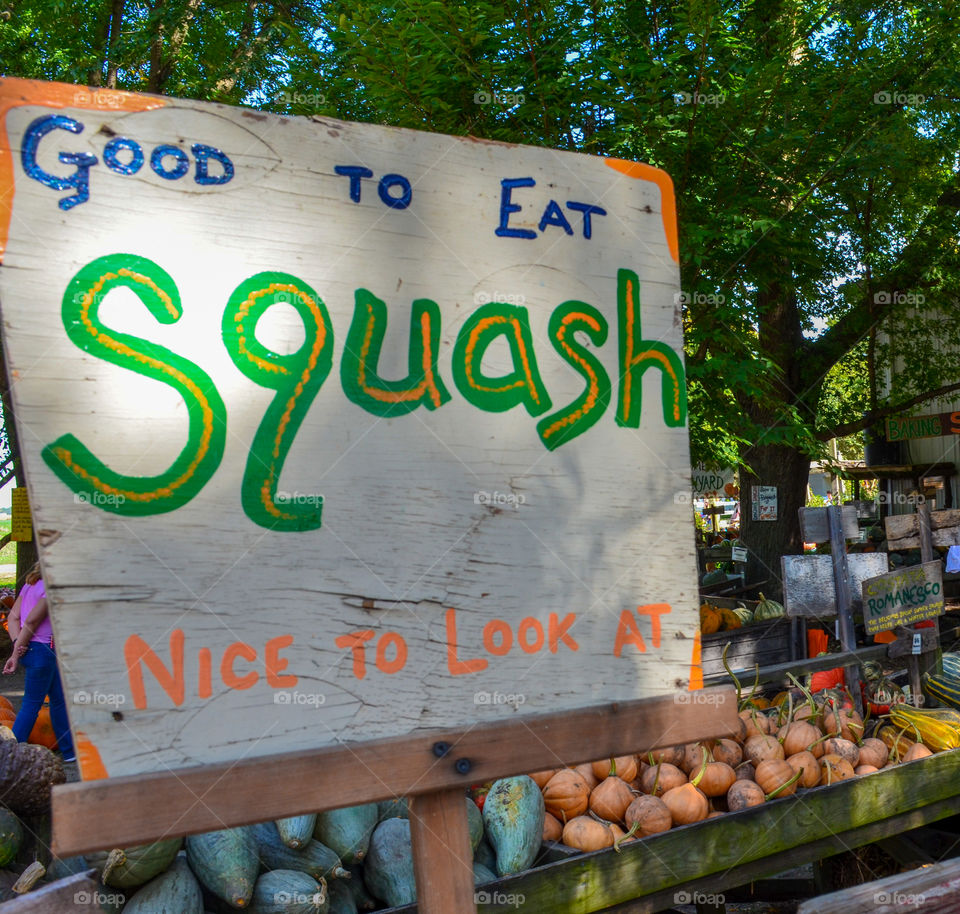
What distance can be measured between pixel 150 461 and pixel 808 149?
17.8ft

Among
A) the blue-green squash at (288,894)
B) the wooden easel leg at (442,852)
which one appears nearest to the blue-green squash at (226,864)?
the blue-green squash at (288,894)

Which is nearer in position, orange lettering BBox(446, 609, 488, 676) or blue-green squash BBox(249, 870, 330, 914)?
orange lettering BBox(446, 609, 488, 676)

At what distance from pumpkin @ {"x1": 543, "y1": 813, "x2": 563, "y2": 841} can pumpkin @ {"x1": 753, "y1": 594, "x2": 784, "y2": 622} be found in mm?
4404

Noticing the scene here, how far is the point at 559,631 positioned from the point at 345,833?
1.75m

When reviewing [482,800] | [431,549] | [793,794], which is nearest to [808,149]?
[793,794]

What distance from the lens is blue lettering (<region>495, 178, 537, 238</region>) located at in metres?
1.74

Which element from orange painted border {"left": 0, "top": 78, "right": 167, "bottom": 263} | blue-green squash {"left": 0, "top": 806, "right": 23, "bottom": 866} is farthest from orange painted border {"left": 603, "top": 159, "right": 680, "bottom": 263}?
blue-green squash {"left": 0, "top": 806, "right": 23, "bottom": 866}

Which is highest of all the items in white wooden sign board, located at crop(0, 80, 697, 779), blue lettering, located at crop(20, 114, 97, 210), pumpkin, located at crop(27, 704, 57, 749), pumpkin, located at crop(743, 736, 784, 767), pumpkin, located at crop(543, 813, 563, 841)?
blue lettering, located at crop(20, 114, 97, 210)

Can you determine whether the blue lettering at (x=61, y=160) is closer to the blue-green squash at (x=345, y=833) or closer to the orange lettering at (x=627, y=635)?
the orange lettering at (x=627, y=635)

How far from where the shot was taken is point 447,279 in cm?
167

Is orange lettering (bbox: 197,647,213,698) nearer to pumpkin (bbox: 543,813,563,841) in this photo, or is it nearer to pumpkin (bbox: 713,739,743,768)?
pumpkin (bbox: 543,813,563,841)

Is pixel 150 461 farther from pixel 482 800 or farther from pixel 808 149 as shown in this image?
pixel 808 149

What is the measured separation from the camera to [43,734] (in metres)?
4.89

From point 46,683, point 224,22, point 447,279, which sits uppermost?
point 224,22
